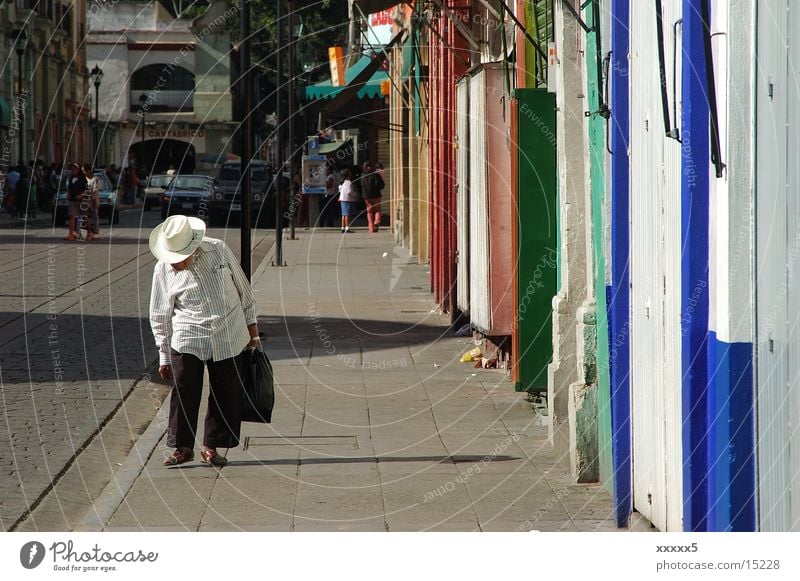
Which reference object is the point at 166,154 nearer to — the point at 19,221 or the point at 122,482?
the point at 19,221

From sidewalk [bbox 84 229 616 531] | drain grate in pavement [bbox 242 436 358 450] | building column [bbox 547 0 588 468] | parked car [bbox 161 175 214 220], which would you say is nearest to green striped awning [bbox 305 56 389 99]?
parked car [bbox 161 175 214 220]

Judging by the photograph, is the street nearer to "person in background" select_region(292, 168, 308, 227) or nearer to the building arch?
"person in background" select_region(292, 168, 308, 227)

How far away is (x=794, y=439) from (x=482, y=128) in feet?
21.4

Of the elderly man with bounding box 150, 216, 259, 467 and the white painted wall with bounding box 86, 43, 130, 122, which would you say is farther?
the white painted wall with bounding box 86, 43, 130, 122

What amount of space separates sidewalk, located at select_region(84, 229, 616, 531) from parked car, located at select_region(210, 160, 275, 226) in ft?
82.7

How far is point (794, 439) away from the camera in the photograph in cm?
470

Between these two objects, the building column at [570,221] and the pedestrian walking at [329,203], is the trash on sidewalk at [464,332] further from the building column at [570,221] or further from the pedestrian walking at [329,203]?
the pedestrian walking at [329,203]

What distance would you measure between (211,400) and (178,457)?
0.40m

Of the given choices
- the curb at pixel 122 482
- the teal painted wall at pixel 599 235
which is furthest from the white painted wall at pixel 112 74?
the teal painted wall at pixel 599 235

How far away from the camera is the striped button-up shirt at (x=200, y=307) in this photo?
327 inches

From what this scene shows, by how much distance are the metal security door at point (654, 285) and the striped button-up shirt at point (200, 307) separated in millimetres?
2714

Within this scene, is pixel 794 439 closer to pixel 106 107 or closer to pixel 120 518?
pixel 120 518

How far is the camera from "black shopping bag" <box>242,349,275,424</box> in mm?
8445
